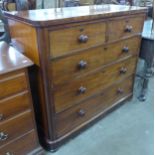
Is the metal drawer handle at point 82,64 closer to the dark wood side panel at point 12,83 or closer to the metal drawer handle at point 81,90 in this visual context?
the metal drawer handle at point 81,90

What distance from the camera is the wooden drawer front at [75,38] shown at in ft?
3.78

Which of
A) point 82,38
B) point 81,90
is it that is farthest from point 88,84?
point 82,38

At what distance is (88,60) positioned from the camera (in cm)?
141

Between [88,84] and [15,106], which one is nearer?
[15,106]

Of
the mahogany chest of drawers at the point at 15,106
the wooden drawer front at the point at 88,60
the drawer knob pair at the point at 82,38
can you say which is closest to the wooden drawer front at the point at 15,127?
the mahogany chest of drawers at the point at 15,106

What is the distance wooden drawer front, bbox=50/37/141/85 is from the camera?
126cm

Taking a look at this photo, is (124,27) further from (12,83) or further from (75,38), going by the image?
(12,83)

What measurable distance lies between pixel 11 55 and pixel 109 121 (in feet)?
3.54

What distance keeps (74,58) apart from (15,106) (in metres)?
0.47

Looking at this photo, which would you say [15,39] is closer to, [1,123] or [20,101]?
[20,101]

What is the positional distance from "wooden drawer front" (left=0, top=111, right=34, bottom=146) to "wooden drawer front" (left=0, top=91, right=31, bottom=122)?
0.12 feet

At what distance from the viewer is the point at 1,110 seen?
1.07 meters

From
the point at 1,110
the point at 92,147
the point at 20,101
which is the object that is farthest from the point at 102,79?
the point at 1,110

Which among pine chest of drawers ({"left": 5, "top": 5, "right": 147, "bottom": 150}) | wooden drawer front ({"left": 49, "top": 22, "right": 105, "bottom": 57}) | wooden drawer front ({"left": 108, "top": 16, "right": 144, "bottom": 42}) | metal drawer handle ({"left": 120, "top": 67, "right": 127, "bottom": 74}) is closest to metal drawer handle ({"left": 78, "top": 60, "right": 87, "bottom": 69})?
pine chest of drawers ({"left": 5, "top": 5, "right": 147, "bottom": 150})
